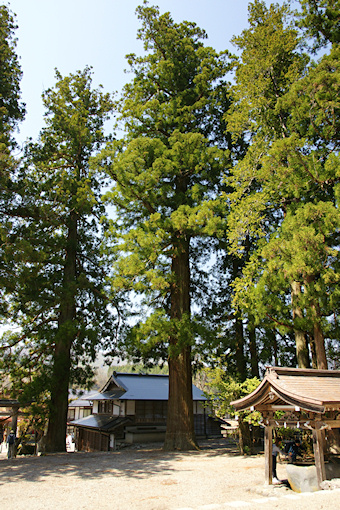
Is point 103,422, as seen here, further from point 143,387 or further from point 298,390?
point 298,390

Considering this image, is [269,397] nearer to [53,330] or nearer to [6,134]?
[53,330]

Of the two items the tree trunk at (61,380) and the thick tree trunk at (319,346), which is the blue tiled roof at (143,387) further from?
the thick tree trunk at (319,346)

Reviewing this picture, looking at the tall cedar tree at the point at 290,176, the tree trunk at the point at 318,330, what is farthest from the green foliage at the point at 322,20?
the tree trunk at the point at 318,330

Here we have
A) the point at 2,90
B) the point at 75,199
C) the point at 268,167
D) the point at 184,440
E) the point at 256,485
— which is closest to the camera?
the point at 256,485

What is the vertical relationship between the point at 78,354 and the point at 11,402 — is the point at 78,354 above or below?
above

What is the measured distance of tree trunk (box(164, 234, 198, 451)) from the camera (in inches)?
428

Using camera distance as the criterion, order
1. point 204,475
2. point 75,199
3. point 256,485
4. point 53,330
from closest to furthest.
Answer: point 256,485 < point 204,475 < point 53,330 < point 75,199

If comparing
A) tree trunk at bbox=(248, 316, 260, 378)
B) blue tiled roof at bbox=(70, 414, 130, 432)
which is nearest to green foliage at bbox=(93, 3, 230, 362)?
tree trunk at bbox=(248, 316, 260, 378)

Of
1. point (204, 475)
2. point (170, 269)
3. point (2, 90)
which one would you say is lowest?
point (204, 475)

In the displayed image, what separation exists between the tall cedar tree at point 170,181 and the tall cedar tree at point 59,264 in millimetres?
2303

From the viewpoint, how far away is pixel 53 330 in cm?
1321

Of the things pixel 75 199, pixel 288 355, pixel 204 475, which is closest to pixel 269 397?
pixel 204 475

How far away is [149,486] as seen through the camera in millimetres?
6797

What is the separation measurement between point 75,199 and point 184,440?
31.9ft
